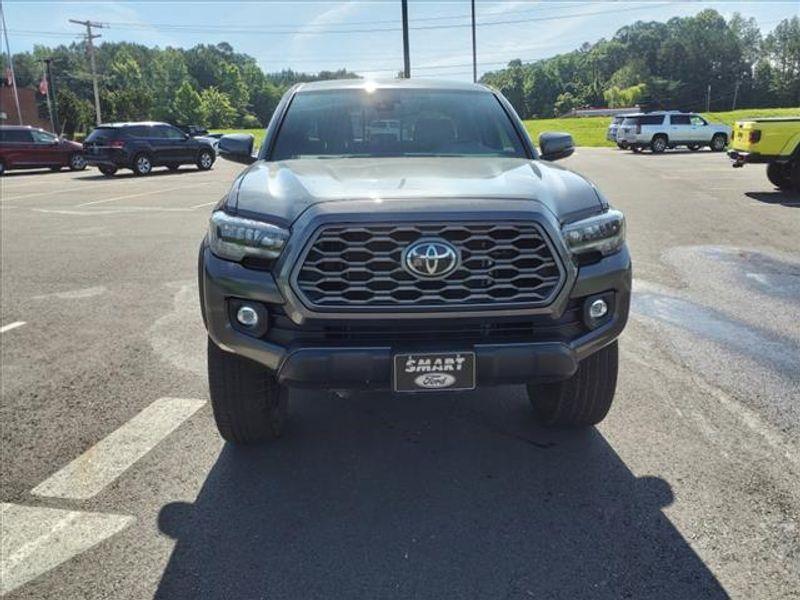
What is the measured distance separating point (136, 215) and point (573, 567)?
12264 millimetres

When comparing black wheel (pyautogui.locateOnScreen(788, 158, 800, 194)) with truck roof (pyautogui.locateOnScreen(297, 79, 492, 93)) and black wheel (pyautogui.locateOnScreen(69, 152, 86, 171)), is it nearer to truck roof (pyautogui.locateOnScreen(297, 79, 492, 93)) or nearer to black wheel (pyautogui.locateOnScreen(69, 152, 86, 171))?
truck roof (pyautogui.locateOnScreen(297, 79, 492, 93))

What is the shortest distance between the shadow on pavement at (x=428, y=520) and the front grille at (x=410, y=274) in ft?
2.98

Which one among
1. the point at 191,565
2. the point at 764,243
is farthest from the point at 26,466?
the point at 764,243

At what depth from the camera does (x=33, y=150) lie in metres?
26.2

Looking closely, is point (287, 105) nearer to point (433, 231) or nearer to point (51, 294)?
point (433, 231)

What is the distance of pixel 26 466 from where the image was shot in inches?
138

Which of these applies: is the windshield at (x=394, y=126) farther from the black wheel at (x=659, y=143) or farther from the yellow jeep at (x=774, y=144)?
the black wheel at (x=659, y=143)

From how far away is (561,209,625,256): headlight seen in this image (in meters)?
2.93

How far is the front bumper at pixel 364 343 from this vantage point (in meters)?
2.81

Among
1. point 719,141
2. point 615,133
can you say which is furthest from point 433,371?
point 615,133

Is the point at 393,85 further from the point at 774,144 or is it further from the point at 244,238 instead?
the point at 774,144

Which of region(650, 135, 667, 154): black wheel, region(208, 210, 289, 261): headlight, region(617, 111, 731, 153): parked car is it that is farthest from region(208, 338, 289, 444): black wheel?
region(650, 135, 667, 154): black wheel

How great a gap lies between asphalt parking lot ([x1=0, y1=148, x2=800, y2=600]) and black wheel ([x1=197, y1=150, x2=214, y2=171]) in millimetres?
21522

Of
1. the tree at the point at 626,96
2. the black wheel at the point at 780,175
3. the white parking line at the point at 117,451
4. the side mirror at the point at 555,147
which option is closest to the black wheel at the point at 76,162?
the black wheel at the point at 780,175
